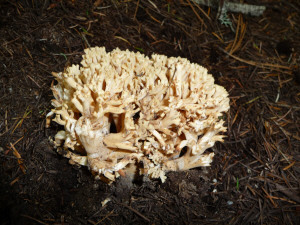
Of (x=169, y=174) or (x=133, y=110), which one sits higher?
(x=133, y=110)

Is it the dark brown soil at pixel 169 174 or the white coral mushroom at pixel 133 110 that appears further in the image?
the dark brown soil at pixel 169 174

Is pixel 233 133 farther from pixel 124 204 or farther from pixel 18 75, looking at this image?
pixel 18 75

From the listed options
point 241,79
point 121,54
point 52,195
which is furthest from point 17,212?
point 241,79

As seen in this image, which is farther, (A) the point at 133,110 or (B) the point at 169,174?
(B) the point at 169,174

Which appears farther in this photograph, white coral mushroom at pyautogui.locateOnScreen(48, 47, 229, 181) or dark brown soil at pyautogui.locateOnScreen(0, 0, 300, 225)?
dark brown soil at pyautogui.locateOnScreen(0, 0, 300, 225)
